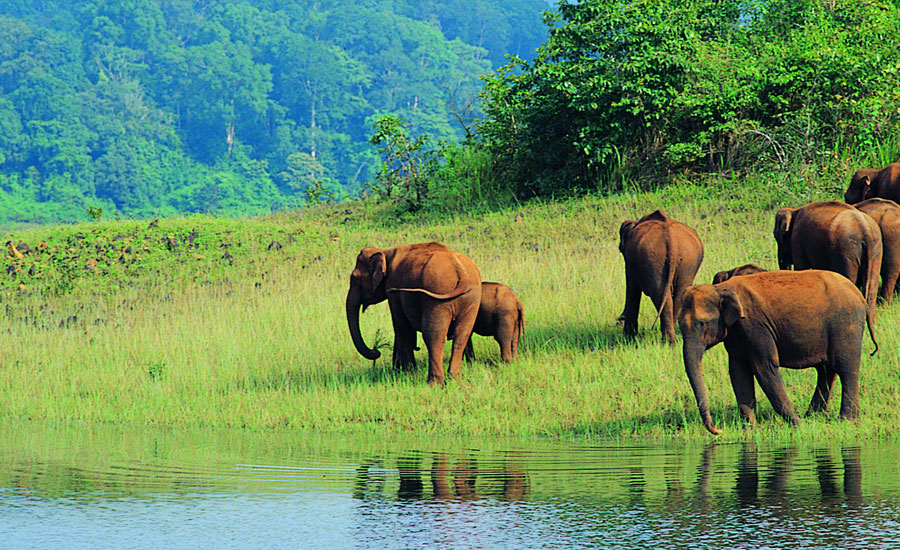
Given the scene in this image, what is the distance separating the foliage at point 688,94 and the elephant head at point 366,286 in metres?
11.3

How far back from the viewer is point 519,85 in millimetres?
26078

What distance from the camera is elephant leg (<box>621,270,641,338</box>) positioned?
12.0 meters

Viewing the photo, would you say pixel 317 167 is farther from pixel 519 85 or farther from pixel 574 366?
pixel 574 366

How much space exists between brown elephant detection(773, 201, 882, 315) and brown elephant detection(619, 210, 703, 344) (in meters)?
1.09

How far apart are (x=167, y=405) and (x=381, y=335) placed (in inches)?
120

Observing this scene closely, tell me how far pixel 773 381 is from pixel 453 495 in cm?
305

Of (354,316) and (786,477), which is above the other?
(354,316)

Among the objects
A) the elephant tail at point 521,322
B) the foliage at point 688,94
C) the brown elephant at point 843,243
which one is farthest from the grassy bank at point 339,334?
the foliage at point 688,94

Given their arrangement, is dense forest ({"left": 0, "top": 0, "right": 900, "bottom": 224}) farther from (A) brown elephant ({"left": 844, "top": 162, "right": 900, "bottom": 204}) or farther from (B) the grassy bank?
(A) brown elephant ({"left": 844, "top": 162, "right": 900, "bottom": 204})

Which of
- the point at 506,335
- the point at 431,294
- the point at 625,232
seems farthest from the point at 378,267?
the point at 625,232

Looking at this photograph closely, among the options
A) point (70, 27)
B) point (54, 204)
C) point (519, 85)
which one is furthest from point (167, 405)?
point (70, 27)

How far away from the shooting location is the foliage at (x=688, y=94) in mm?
21314

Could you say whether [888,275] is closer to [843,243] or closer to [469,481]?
[843,243]

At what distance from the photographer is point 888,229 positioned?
1157cm
